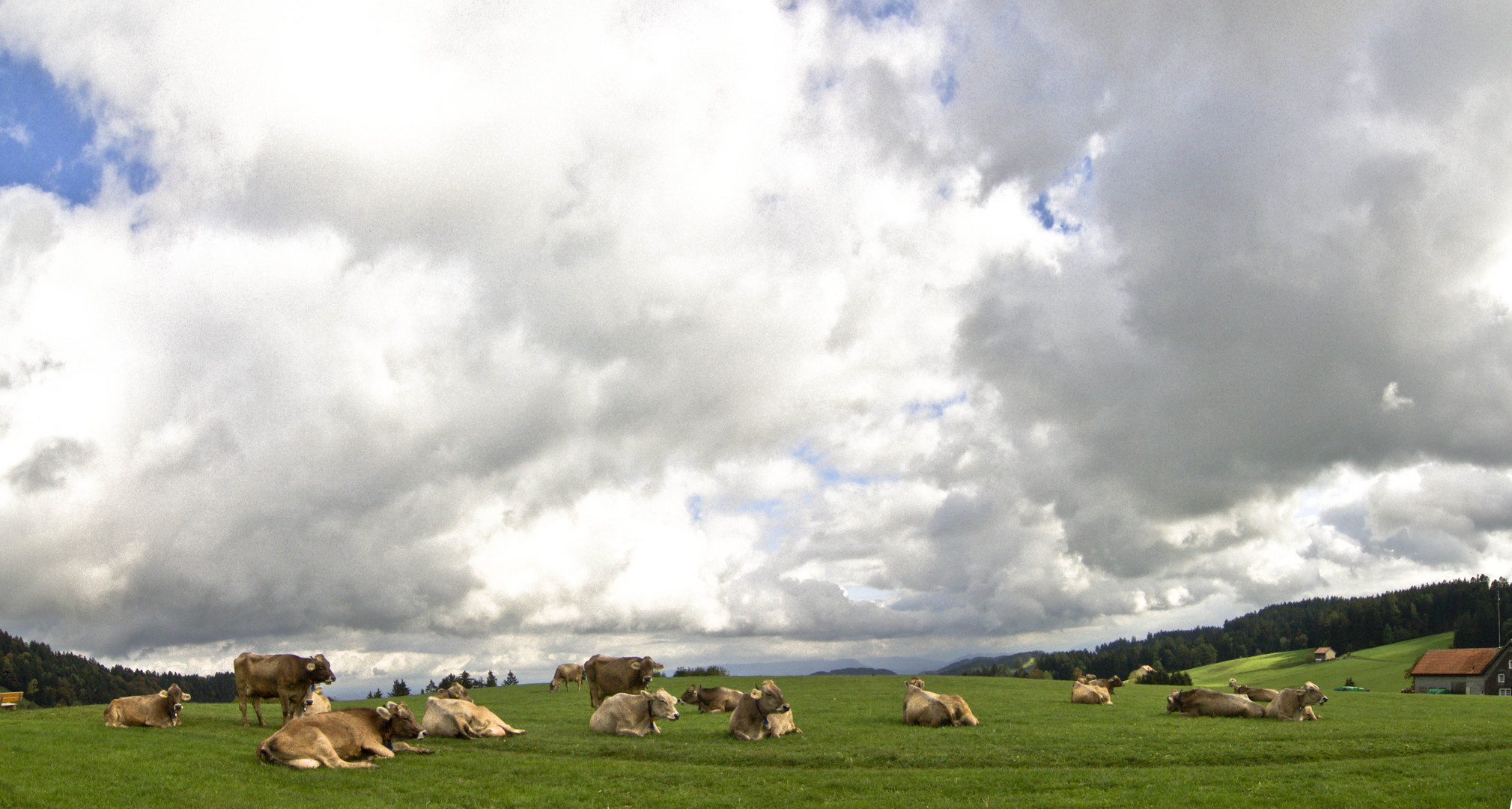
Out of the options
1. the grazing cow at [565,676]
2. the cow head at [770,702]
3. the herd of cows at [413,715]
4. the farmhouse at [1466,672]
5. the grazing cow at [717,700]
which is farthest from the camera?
the farmhouse at [1466,672]

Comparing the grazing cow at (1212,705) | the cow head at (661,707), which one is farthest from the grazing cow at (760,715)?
the grazing cow at (1212,705)

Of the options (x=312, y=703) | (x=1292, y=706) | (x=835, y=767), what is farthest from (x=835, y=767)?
(x=312, y=703)

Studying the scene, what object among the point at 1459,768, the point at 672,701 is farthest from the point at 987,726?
the point at 1459,768

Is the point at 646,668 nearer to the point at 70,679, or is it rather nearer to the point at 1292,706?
the point at 1292,706

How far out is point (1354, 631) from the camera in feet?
493

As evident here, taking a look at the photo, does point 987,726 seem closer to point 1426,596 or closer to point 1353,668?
point 1353,668

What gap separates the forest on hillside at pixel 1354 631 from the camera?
136 meters

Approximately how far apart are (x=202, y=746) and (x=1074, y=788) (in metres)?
20.4

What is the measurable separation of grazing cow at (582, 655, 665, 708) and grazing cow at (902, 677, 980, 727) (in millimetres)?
10428

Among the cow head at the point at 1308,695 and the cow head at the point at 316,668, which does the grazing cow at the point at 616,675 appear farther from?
the cow head at the point at 1308,695

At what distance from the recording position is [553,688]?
50.9 meters

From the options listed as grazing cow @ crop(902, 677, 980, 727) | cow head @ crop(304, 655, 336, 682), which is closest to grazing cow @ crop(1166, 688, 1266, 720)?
grazing cow @ crop(902, 677, 980, 727)

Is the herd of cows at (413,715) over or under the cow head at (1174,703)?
over

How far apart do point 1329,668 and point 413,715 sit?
130809mm
